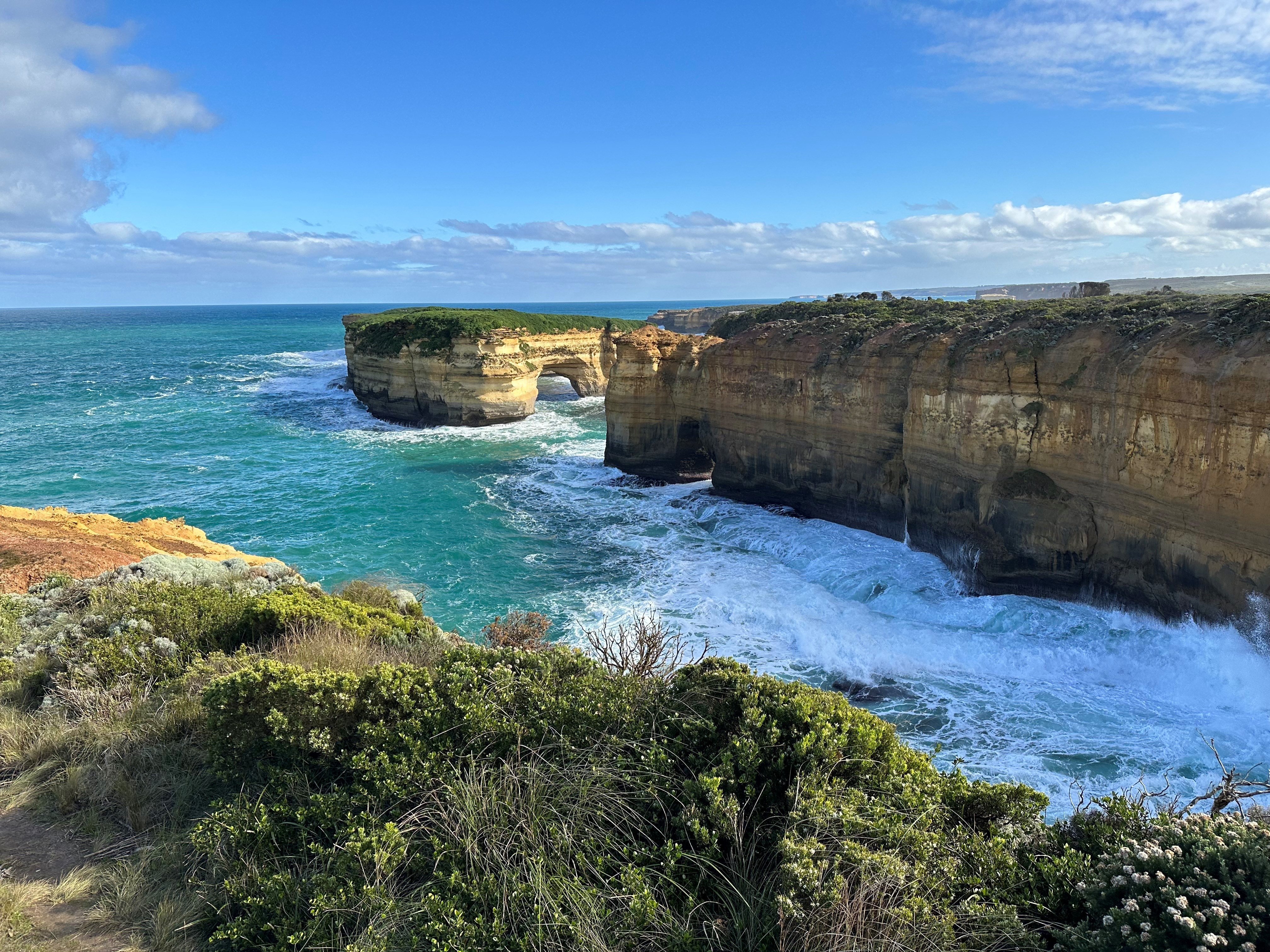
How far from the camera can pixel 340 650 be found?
7.30m

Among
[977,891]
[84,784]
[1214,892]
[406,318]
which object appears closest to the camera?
[1214,892]

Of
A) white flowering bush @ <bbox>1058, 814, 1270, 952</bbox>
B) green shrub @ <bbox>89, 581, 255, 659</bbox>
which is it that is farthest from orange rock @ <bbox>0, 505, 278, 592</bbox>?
white flowering bush @ <bbox>1058, 814, 1270, 952</bbox>

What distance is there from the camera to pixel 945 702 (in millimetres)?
11898

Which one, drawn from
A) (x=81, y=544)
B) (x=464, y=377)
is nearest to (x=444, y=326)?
(x=464, y=377)

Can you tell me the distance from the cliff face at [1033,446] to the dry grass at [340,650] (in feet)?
43.9

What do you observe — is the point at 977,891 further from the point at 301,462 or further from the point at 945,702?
the point at 301,462

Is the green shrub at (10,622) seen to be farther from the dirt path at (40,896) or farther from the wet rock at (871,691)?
the wet rock at (871,691)

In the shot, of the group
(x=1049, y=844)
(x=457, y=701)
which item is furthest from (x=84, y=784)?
(x=1049, y=844)

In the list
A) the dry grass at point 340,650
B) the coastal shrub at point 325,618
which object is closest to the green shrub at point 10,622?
the coastal shrub at point 325,618

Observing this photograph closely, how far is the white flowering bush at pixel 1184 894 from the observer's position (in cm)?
351

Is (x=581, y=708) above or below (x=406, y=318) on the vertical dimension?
below

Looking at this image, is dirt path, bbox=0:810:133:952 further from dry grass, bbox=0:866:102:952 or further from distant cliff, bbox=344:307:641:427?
distant cliff, bbox=344:307:641:427

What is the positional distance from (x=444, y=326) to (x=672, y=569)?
2726 cm

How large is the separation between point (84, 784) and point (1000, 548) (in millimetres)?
16703
